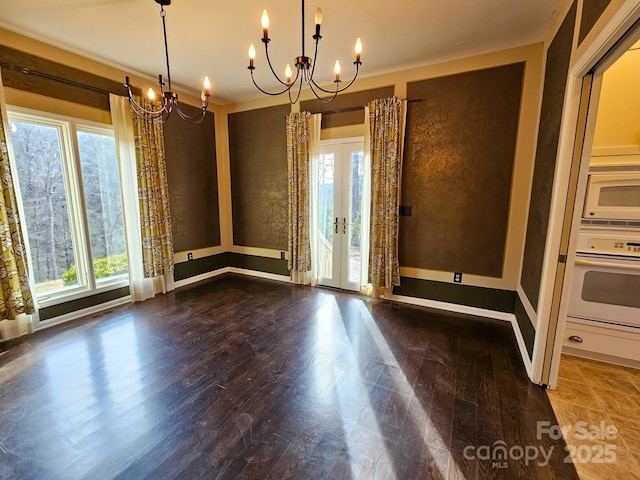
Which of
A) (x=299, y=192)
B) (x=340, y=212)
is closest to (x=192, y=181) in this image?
(x=299, y=192)

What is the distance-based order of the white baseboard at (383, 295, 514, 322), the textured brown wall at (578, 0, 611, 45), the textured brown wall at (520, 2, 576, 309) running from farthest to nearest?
the white baseboard at (383, 295, 514, 322) < the textured brown wall at (520, 2, 576, 309) < the textured brown wall at (578, 0, 611, 45)

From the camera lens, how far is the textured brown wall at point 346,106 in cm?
355

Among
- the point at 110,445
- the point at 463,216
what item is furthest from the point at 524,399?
the point at 110,445

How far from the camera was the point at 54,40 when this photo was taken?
2.77 metres

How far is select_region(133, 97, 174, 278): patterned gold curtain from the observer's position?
11.6 feet

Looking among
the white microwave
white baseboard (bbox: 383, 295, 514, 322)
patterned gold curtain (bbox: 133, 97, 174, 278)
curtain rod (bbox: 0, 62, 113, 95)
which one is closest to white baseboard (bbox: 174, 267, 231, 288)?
patterned gold curtain (bbox: 133, 97, 174, 278)

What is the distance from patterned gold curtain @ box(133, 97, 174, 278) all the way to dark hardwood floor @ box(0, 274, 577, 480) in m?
0.89

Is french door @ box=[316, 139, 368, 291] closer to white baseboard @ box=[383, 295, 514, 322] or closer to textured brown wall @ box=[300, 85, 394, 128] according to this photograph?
textured brown wall @ box=[300, 85, 394, 128]

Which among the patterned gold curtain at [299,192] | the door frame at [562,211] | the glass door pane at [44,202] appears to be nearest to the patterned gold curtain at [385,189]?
the patterned gold curtain at [299,192]

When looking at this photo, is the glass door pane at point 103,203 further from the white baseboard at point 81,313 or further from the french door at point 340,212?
the french door at point 340,212

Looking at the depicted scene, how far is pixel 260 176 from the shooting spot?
460 centimetres

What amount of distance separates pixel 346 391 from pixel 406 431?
0.49 metres

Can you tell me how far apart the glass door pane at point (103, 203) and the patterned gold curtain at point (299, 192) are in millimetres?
2270

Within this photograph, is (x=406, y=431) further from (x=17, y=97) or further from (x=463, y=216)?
(x=17, y=97)
